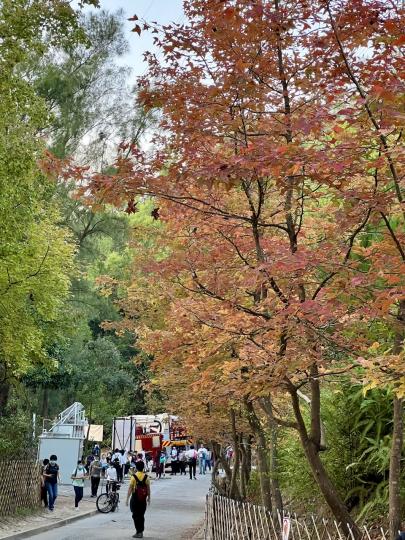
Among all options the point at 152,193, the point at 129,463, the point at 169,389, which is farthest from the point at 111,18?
the point at 152,193

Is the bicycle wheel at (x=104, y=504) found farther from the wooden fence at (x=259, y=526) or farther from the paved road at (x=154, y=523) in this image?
the wooden fence at (x=259, y=526)

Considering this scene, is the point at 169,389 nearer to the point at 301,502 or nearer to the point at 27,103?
the point at 301,502

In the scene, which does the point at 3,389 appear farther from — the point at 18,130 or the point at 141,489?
the point at 18,130

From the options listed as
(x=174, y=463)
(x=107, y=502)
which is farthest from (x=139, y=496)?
(x=174, y=463)

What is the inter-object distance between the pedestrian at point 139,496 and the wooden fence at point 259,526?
6.00 feet

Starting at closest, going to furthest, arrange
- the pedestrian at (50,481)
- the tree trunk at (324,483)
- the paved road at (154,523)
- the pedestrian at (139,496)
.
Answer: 1. the tree trunk at (324,483)
2. the pedestrian at (139,496)
3. the paved road at (154,523)
4. the pedestrian at (50,481)

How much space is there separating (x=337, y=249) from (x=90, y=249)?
25.7 m

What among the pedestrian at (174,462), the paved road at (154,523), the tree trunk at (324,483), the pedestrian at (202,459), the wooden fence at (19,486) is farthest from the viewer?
the pedestrian at (202,459)

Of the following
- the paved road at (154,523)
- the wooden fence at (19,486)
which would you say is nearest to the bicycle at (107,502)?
the paved road at (154,523)

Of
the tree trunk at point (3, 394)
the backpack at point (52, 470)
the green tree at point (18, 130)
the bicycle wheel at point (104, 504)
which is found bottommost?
the bicycle wheel at point (104, 504)

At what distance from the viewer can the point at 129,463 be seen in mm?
36219

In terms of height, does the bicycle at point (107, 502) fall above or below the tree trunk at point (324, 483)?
below

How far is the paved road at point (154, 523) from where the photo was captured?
1655cm

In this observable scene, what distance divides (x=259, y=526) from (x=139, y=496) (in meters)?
6.73
